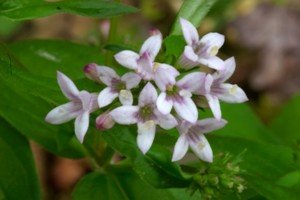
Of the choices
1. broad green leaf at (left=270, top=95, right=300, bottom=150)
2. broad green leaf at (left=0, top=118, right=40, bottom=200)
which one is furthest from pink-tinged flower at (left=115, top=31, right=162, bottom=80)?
broad green leaf at (left=270, top=95, right=300, bottom=150)

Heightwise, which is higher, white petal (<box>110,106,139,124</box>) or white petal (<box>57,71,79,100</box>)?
white petal (<box>57,71,79,100</box>)

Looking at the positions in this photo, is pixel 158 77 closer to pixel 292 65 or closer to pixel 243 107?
pixel 243 107

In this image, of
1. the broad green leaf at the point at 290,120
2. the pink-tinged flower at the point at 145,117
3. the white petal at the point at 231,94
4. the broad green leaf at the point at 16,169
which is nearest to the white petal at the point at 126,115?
the pink-tinged flower at the point at 145,117

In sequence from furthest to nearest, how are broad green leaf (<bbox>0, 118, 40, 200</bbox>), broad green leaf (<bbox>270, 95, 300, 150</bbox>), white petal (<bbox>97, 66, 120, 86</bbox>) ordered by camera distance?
broad green leaf (<bbox>270, 95, 300, 150</bbox>) → broad green leaf (<bbox>0, 118, 40, 200</bbox>) → white petal (<bbox>97, 66, 120, 86</bbox>)

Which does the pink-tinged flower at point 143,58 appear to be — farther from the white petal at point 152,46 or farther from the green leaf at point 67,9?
the green leaf at point 67,9

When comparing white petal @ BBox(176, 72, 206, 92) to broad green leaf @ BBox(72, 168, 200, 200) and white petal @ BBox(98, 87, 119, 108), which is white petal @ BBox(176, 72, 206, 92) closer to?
white petal @ BBox(98, 87, 119, 108)

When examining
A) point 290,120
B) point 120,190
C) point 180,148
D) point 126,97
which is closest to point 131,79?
point 126,97

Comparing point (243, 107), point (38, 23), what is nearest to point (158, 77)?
point (243, 107)
